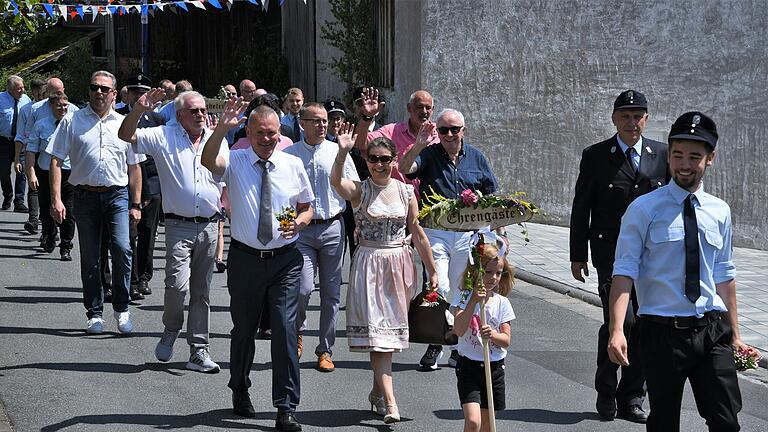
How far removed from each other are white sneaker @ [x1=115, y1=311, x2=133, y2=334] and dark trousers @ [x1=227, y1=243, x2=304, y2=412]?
275 cm

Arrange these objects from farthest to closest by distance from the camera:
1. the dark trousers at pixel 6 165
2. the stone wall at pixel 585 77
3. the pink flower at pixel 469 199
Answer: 1. the dark trousers at pixel 6 165
2. the stone wall at pixel 585 77
3. the pink flower at pixel 469 199

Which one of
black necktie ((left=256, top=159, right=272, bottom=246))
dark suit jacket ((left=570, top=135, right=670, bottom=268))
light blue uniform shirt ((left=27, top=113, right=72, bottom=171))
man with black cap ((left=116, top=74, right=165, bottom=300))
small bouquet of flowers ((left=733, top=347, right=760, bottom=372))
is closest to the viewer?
small bouquet of flowers ((left=733, top=347, right=760, bottom=372))

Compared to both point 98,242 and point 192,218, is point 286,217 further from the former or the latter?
point 98,242

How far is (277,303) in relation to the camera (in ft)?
25.6

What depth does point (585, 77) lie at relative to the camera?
58.1ft

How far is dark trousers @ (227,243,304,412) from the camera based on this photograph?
7.71 m

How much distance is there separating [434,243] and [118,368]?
2.63 m

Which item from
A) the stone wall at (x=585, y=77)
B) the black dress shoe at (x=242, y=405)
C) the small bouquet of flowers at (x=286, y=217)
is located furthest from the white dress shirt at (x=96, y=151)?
the stone wall at (x=585, y=77)

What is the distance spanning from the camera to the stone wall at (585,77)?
16.5m

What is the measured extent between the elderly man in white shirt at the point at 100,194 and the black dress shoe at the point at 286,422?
3.23m

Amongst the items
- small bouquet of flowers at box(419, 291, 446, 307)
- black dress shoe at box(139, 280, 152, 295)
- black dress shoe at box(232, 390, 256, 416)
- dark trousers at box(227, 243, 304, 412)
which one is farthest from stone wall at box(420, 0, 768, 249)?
black dress shoe at box(232, 390, 256, 416)

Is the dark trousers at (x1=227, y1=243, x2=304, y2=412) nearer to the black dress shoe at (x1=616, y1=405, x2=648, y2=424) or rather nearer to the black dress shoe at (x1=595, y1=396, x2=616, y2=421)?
the black dress shoe at (x1=595, y1=396, x2=616, y2=421)

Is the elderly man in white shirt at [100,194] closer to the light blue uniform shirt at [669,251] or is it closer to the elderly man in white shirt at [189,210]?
the elderly man in white shirt at [189,210]

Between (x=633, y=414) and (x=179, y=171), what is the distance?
3840 mm
